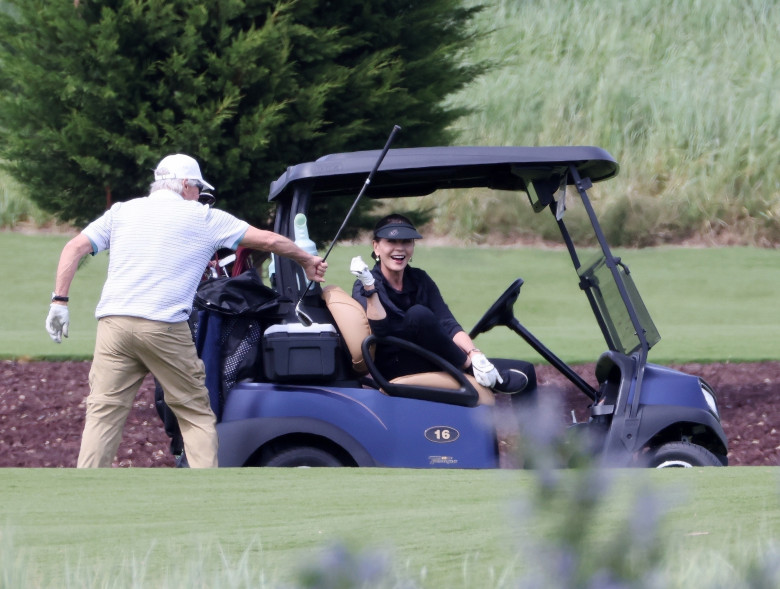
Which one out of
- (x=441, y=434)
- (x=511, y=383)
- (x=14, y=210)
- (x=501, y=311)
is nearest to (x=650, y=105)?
(x=14, y=210)

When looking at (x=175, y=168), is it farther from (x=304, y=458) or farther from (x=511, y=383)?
(x=511, y=383)

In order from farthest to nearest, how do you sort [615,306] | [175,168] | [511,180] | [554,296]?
[554,296], [511,180], [615,306], [175,168]

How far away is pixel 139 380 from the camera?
563 cm

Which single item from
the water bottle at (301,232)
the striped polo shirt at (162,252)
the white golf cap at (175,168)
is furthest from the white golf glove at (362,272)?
the white golf cap at (175,168)

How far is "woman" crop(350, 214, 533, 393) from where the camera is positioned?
529cm

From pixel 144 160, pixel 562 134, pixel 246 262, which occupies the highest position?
pixel 562 134

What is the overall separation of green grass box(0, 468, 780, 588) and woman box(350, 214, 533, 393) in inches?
32.1

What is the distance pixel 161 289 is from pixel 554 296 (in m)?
14.3

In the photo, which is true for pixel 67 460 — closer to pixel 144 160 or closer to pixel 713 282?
pixel 144 160

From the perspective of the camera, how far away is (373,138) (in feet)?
33.9

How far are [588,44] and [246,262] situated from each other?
2654 cm

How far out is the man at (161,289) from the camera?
530cm

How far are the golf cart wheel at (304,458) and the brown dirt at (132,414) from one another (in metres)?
2.24

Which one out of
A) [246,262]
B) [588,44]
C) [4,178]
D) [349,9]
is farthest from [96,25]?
[588,44]
